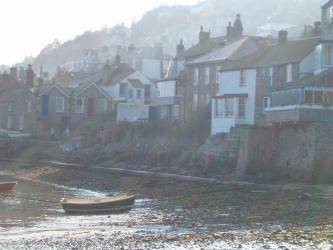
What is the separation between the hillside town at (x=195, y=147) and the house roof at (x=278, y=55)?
18cm

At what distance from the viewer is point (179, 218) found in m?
32.1

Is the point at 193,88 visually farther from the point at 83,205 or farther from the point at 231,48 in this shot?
the point at 83,205

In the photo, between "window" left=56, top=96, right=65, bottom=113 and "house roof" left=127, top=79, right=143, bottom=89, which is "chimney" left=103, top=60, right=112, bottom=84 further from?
"window" left=56, top=96, right=65, bottom=113

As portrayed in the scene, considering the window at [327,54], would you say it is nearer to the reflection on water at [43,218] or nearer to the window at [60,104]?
the reflection on water at [43,218]

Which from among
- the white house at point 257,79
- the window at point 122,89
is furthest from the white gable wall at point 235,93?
the window at point 122,89

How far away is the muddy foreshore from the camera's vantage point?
2430 cm

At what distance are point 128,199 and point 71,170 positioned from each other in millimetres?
29532

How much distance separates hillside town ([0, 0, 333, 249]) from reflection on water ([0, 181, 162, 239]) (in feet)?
0.49

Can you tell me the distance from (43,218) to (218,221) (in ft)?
27.5

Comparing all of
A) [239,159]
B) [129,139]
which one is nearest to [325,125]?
[239,159]

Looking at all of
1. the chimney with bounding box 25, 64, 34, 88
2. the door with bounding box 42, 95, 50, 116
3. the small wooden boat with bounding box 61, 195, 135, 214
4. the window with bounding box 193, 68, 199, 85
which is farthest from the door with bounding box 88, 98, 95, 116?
the small wooden boat with bounding box 61, 195, 135, 214

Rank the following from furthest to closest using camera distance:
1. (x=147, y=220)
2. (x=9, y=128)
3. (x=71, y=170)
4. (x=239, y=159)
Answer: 1. (x=9, y=128)
2. (x=71, y=170)
3. (x=239, y=159)
4. (x=147, y=220)

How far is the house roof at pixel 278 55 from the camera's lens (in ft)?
186

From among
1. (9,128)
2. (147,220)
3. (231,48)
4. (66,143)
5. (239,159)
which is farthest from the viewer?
(9,128)
